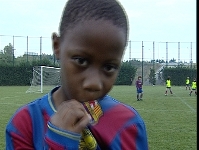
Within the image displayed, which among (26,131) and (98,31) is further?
(26,131)

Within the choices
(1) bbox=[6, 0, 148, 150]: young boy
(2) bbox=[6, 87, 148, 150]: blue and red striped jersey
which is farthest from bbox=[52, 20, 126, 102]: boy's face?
(2) bbox=[6, 87, 148, 150]: blue and red striped jersey

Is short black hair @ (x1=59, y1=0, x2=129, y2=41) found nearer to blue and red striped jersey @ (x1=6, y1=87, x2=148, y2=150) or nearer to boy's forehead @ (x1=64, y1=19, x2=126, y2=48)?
boy's forehead @ (x1=64, y1=19, x2=126, y2=48)

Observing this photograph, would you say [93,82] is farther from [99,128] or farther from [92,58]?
[99,128]

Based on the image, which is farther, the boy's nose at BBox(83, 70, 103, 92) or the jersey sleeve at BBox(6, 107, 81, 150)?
the jersey sleeve at BBox(6, 107, 81, 150)

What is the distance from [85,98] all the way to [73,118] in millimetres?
87

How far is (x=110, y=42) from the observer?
1195 mm

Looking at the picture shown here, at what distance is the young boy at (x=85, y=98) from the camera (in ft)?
3.78

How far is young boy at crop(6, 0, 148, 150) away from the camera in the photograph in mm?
1151

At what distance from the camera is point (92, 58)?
1182mm

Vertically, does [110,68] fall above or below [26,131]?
above

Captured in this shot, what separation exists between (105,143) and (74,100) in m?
0.21

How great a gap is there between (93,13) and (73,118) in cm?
34

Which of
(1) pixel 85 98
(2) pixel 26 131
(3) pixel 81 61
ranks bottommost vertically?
(2) pixel 26 131

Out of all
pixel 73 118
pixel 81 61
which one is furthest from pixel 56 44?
pixel 73 118
